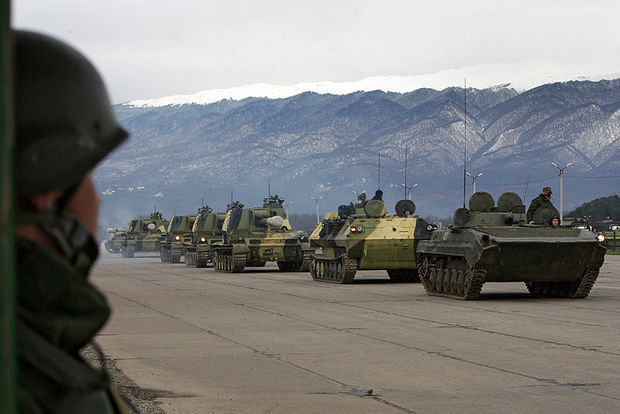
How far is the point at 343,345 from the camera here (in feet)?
43.6

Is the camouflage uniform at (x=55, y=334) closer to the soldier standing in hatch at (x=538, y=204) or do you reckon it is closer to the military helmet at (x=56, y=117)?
the military helmet at (x=56, y=117)

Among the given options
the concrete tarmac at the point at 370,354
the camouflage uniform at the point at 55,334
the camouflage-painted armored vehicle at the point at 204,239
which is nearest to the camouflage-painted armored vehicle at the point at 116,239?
the camouflage-painted armored vehicle at the point at 204,239

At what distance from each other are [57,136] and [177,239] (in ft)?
168

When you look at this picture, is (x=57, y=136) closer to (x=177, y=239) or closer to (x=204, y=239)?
(x=204, y=239)

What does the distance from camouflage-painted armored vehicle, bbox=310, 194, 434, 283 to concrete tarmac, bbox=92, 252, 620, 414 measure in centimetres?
631

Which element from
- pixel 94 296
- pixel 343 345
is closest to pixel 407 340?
pixel 343 345

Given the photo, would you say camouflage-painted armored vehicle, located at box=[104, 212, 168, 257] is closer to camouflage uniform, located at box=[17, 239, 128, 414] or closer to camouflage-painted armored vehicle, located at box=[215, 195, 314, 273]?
camouflage-painted armored vehicle, located at box=[215, 195, 314, 273]

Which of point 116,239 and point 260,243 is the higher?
point 260,243

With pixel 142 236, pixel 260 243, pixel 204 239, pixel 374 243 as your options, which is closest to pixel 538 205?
pixel 374 243

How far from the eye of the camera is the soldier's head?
1.87 meters

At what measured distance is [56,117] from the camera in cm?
191

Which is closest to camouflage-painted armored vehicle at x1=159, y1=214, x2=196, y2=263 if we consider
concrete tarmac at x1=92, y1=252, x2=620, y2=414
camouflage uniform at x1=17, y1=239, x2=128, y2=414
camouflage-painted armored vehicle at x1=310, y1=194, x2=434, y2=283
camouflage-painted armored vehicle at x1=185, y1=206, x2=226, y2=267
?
camouflage-painted armored vehicle at x1=185, y1=206, x2=226, y2=267

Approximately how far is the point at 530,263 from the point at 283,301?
15.7 feet

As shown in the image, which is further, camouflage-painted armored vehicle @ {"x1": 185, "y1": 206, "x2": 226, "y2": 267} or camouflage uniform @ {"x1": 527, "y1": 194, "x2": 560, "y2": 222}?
camouflage-painted armored vehicle @ {"x1": 185, "y1": 206, "x2": 226, "y2": 267}
